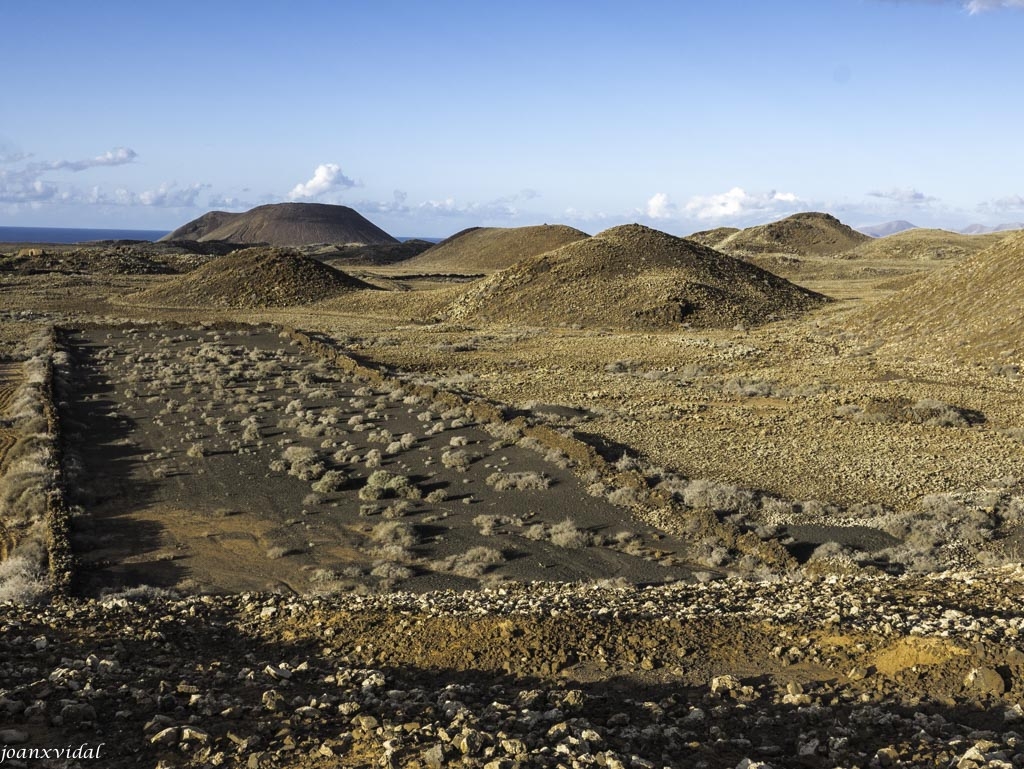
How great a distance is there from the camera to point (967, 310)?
119ft

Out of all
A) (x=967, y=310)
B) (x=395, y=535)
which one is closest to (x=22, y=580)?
(x=395, y=535)

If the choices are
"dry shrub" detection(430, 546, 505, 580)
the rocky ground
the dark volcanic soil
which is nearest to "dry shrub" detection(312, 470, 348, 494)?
the dark volcanic soil

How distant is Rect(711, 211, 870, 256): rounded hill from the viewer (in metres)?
124

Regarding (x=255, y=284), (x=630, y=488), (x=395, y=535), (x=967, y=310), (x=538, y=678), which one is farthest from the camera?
(x=255, y=284)

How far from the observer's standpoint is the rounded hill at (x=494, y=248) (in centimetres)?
10712

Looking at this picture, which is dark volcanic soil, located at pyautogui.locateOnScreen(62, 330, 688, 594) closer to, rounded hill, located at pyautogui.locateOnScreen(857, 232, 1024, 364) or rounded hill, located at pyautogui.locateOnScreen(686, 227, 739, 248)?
rounded hill, located at pyautogui.locateOnScreen(857, 232, 1024, 364)

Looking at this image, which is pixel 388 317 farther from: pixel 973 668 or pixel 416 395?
pixel 973 668

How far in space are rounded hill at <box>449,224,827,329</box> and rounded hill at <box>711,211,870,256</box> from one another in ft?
204

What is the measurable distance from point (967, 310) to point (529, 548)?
30.4m

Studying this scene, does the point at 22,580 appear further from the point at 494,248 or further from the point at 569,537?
the point at 494,248

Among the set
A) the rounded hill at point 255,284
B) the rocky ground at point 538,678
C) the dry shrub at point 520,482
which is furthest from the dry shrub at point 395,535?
the rounded hill at point 255,284

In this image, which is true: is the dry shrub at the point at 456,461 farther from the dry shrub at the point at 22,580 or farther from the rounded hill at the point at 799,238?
the rounded hill at the point at 799,238

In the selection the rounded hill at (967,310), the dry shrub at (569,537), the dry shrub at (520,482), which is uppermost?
the rounded hill at (967,310)

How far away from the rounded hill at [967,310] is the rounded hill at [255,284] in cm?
4235
